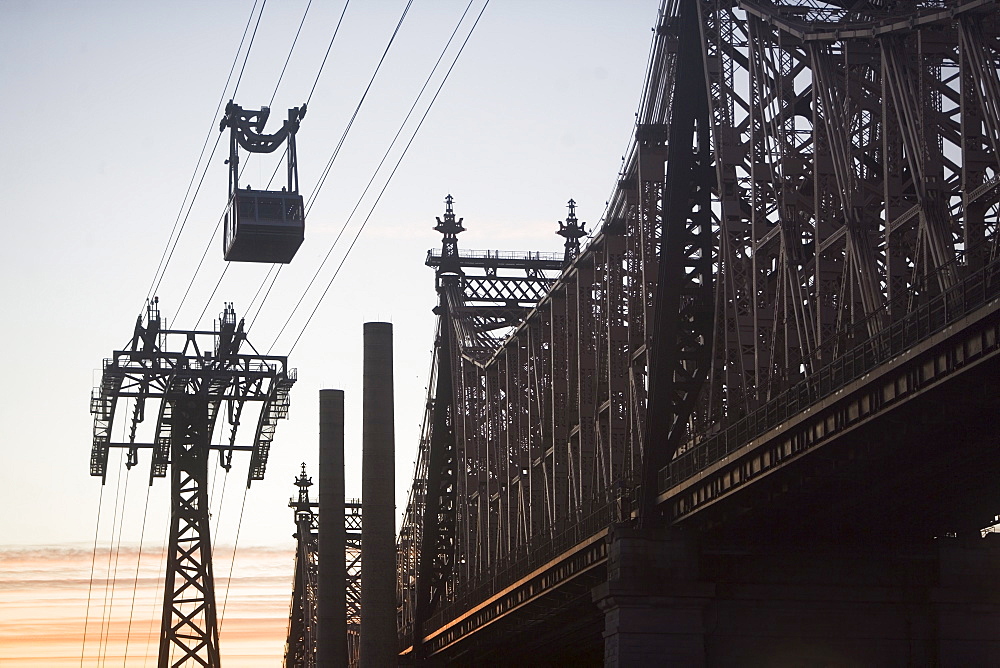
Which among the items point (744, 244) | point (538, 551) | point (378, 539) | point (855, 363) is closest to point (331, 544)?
point (378, 539)

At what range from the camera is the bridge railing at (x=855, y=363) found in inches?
1522

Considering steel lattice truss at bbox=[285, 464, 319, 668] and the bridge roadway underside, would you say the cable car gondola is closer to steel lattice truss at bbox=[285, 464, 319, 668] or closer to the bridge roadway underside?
the bridge roadway underside

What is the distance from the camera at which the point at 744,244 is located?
64.3 meters

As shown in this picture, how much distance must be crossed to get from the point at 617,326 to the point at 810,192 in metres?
14.4

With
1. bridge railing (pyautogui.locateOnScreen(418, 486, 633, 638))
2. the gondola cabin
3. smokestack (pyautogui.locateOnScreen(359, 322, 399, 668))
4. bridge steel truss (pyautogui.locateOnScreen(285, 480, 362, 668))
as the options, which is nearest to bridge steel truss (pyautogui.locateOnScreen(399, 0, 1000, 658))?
bridge railing (pyautogui.locateOnScreen(418, 486, 633, 638))

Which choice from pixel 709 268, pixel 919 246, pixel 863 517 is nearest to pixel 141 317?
pixel 709 268

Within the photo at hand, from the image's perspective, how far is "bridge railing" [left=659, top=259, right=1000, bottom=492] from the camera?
38.7 metres

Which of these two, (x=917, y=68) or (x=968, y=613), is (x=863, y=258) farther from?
(x=968, y=613)

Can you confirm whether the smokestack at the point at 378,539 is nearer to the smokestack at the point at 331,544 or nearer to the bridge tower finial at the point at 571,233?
the smokestack at the point at 331,544

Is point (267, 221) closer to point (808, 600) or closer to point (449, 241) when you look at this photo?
point (808, 600)

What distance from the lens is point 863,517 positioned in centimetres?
5631

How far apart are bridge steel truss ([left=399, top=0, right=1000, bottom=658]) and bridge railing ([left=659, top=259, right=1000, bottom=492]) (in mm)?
196

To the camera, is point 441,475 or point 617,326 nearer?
point 617,326

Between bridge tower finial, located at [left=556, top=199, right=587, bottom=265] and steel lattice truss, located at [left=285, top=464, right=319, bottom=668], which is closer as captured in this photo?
bridge tower finial, located at [left=556, top=199, right=587, bottom=265]
